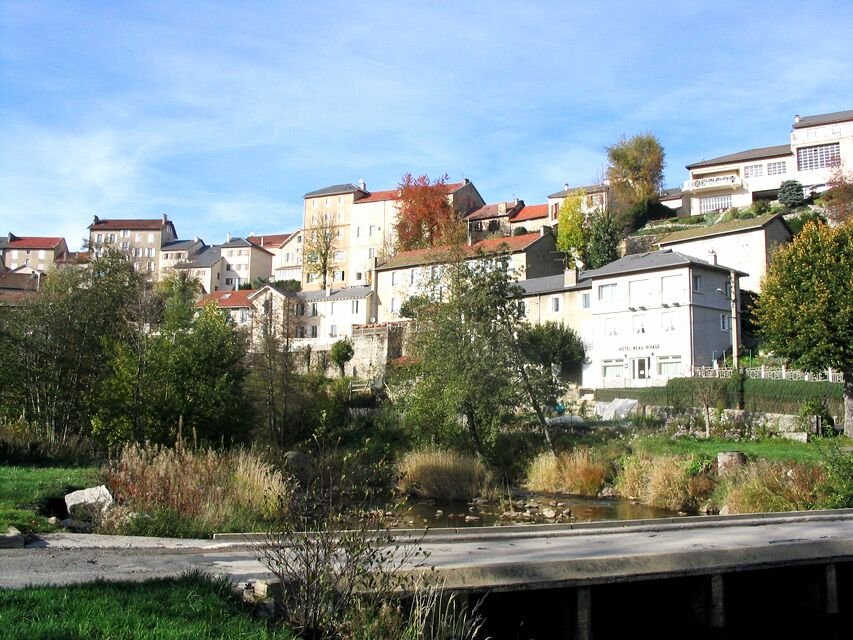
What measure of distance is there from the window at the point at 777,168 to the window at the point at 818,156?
1.28 metres

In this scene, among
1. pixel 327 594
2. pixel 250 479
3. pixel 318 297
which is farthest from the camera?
pixel 318 297

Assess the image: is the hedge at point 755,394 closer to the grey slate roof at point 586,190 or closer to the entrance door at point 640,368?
the entrance door at point 640,368

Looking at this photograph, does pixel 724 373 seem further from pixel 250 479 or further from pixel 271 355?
pixel 250 479

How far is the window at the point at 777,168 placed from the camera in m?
73.5

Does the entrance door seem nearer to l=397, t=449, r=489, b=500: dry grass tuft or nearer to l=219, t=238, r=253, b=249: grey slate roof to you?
l=397, t=449, r=489, b=500: dry grass tuft

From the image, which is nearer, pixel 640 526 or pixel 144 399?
pixel 640 526

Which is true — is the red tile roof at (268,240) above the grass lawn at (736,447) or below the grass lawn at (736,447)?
above

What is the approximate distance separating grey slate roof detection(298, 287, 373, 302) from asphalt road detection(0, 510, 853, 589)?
5625 cm

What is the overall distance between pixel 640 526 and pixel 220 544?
326 inches

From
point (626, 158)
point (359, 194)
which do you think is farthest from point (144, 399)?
point (359, 194)

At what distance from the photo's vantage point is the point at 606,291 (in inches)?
2013

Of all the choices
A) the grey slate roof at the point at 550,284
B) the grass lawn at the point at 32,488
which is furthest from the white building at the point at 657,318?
the grass lawn at the point at 32,488

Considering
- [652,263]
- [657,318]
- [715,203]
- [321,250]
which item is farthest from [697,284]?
[321,250]

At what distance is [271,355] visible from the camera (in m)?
40.0
